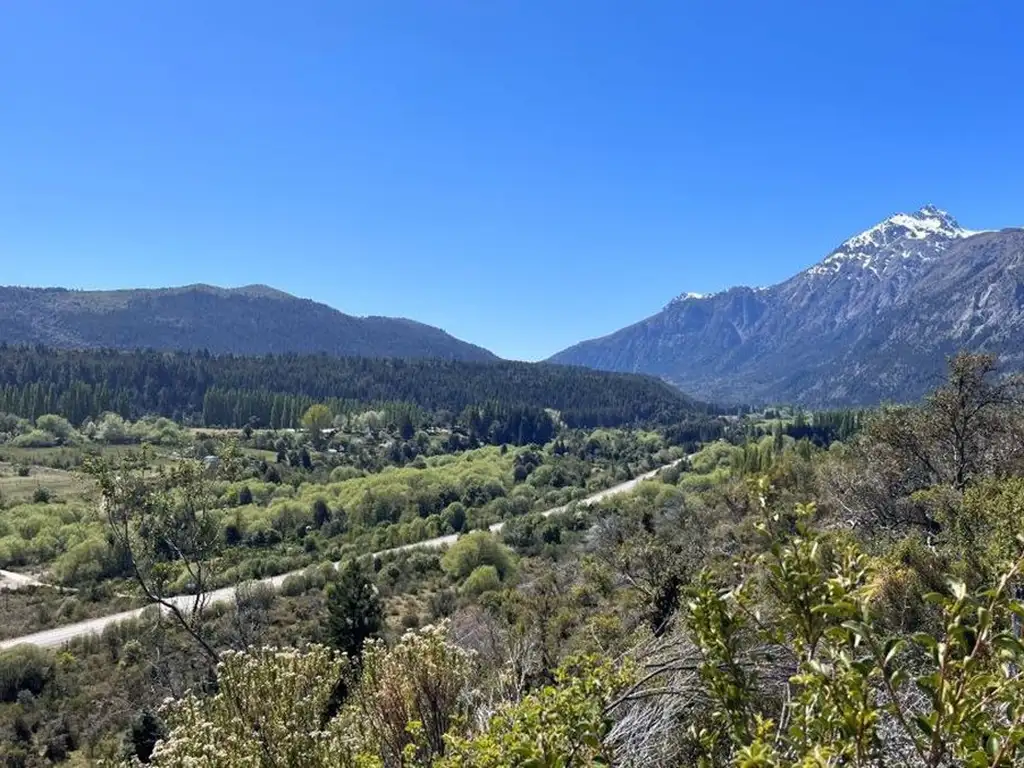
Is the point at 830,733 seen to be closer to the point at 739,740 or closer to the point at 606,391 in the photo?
the point at 739,740

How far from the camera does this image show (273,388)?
149 metres

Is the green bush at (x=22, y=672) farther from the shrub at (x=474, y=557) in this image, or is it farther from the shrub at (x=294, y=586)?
the shrub at (x=474, y=557)

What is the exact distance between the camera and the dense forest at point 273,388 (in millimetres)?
117188

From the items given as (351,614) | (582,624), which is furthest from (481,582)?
(582,624)

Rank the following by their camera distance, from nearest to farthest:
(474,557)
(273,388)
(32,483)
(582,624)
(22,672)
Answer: (582,624)
(22,672)
(474,557)
(32,483)
(273,388)

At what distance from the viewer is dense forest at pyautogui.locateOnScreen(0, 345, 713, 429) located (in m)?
117

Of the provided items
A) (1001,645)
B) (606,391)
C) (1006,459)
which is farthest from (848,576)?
(606,391)

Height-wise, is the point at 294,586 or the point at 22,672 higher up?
the point at 294,586

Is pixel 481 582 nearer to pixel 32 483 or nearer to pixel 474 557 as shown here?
pixel 474 557

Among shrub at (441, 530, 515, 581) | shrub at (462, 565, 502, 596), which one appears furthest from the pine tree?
shrub at (441, 530, 515, 581)

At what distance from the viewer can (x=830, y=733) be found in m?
2.17

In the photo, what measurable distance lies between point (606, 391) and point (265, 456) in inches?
4324

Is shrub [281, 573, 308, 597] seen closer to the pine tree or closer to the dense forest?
the pine tree

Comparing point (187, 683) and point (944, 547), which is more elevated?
point (944, 547)
